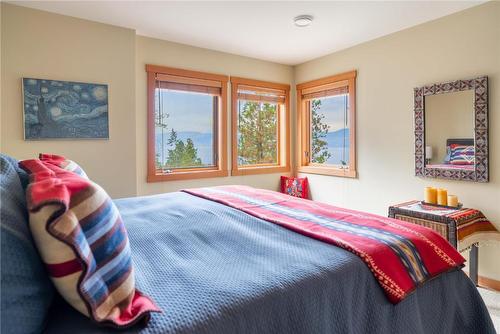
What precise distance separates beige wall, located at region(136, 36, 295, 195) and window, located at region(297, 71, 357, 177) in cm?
50

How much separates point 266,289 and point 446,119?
2698mm

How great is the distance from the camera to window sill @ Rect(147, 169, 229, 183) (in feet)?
11.4

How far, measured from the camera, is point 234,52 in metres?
3.92

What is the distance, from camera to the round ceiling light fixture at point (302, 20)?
2.88m

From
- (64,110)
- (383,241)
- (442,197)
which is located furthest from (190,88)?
A: (383,241)

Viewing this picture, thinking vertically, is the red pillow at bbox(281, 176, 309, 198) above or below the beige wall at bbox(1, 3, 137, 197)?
below

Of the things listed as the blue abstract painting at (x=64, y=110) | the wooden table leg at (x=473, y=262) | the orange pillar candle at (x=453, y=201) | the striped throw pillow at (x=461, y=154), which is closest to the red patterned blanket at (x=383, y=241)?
the orange pillar candle at (x=453, y=201)

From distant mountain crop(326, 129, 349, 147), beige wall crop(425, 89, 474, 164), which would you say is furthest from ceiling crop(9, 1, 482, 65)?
distant mountain crop(326, 129, 349, 147)

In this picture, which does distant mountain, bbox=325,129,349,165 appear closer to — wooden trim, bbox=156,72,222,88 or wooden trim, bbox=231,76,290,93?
wooden trim, bbox=231,76,290,93

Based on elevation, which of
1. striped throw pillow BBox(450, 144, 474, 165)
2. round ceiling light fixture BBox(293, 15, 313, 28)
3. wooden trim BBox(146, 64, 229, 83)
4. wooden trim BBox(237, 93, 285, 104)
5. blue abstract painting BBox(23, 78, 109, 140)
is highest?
round ceiling light fixture BBox(293, 15, 313, 28)

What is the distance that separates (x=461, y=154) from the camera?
2.76 metres

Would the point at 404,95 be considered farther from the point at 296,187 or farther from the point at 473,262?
the point at 296,187

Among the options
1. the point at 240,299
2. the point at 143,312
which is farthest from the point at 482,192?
the point at 143,312

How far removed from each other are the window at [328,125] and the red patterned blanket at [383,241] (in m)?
2.13
